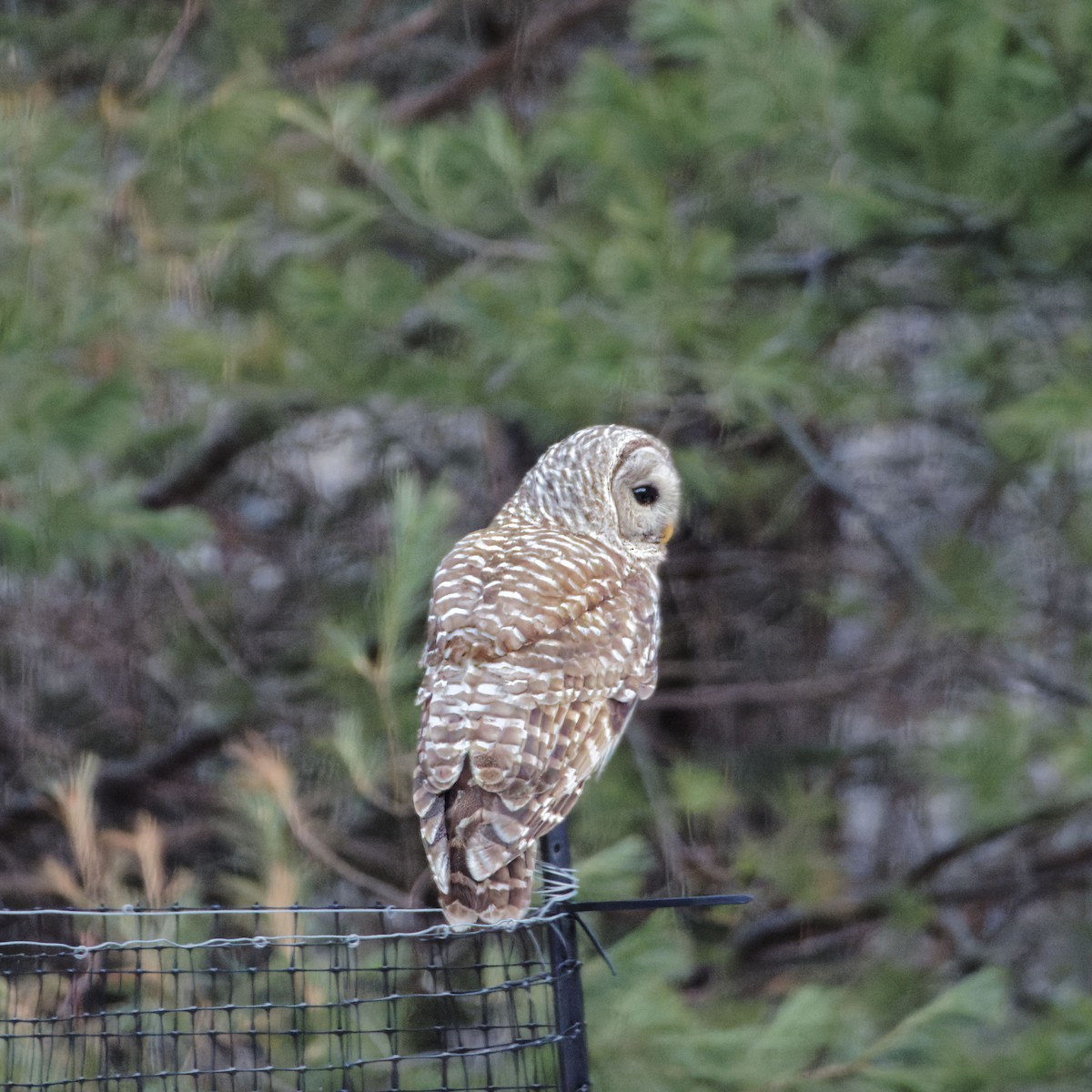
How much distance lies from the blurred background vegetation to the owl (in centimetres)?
35

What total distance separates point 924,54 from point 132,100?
6.71ft

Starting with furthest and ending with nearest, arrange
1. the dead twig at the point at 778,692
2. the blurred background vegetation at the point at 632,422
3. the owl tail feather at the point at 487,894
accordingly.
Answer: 1. the dead twig at the point at 778,692
2. the blurred background vegetation at the point at 632,422
3. the owl tail feather at the point at 487,894

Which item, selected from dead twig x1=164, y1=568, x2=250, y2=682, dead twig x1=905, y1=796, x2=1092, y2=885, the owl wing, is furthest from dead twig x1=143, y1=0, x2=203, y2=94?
dead twig x1=905, y1=796, x2=1092, y2=885

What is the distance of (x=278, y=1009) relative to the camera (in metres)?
2.80

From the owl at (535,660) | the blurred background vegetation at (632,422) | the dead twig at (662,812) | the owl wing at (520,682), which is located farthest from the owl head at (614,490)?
the dead twig at (662,812)

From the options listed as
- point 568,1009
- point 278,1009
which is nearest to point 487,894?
point 568,1009

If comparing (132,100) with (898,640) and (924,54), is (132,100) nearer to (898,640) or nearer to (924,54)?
(924,54)

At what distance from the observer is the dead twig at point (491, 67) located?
527cm

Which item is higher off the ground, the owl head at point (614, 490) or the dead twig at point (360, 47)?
the dead twig at point (360, 47)

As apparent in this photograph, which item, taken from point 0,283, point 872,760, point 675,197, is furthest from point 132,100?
point 872,760

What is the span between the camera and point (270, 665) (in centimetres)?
493

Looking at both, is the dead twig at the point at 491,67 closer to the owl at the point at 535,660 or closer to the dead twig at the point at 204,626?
the dead twig at the point at 204,626

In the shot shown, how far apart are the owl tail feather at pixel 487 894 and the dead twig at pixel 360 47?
136 inches

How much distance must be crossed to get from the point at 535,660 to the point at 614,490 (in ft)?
1.98
